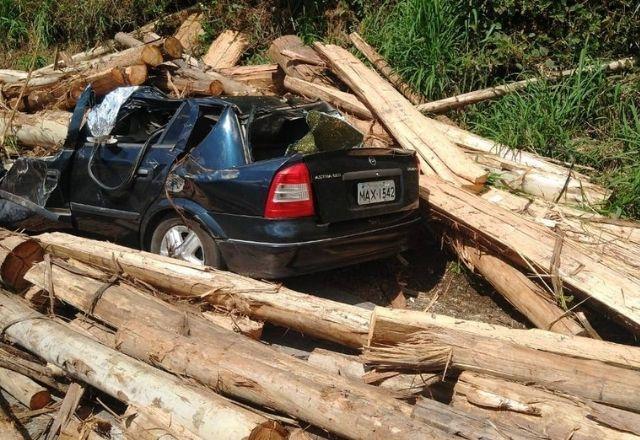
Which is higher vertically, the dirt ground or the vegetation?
the vegetation

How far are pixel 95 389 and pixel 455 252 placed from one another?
3142mm

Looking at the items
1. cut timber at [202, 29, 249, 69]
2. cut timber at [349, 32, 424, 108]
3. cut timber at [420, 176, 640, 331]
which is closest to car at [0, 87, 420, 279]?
cut timber at [420, 176, 640, 331]

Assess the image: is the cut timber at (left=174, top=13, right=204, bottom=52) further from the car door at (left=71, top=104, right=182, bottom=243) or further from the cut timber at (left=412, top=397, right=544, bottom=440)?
the cut timber at (left=412, top=397, right=544, bottom=440)

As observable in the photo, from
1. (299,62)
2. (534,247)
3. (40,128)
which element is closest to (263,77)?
(299,62)

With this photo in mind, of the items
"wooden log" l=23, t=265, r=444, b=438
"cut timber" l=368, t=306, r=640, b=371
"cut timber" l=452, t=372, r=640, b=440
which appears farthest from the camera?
"cut timber" l=368, t=306, r=640, b=371

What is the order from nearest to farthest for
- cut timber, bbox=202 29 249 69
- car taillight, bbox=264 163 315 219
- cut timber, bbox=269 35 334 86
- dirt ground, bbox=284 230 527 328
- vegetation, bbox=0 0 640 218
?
1. car taillight, bbox=264 163 315 219
2. dirt ground, bbox=284 230 527 328
3. vegetation, bbox=0 0 640 218
4. cut timber, bbox=269 35 334 86
5. cut timber, bbox=202 29 249 69

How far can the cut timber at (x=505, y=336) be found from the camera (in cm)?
434

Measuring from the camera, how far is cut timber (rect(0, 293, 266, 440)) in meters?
3.88

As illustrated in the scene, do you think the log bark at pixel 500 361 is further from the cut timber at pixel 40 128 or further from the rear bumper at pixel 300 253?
the cut timber at pixel 40 128

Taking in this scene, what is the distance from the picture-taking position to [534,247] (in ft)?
18.1

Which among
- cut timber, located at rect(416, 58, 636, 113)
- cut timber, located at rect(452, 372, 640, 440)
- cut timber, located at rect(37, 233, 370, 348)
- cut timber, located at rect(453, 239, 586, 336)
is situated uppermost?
cut timber, located at rect(416, 58, 636, 113)

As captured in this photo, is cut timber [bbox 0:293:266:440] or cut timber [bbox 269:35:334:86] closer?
cut timber [bbox 0:293:266:440]

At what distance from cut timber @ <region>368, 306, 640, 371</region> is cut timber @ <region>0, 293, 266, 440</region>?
38.9 inches

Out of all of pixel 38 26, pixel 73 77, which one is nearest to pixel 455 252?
pixel 73 77
